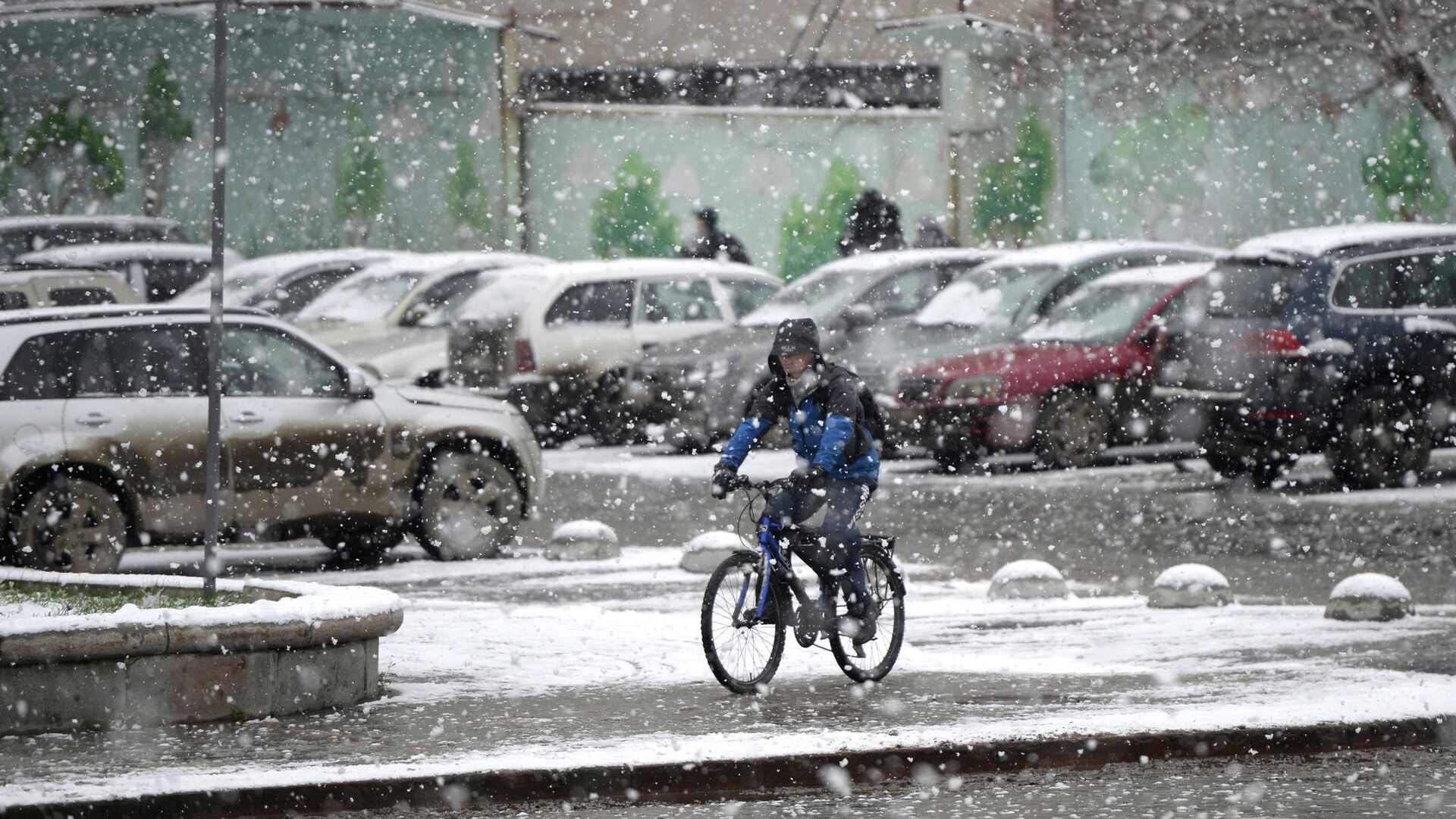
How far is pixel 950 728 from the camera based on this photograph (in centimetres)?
825

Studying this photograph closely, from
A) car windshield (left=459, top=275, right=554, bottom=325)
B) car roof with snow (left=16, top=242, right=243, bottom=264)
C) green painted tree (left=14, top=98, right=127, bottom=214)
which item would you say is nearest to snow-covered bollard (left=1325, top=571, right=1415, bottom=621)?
car windshield (left=459, top=275, right=554, bottom=325)

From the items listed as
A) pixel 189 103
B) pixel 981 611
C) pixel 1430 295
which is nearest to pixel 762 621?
pixel 981 611

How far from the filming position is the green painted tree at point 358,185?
33438 millimetres

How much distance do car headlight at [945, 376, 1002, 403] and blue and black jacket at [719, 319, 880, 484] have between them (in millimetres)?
9105

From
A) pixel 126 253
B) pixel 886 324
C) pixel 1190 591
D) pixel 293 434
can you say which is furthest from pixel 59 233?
pixel 1190 591

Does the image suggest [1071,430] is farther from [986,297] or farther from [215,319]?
[215,319]

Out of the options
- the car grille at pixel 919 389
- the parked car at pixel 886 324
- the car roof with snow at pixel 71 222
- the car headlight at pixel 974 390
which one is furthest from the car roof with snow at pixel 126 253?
the car headlight at pixel 974 390

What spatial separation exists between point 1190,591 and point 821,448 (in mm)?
3053

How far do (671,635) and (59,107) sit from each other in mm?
25088

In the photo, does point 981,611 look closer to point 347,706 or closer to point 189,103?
point 347,706

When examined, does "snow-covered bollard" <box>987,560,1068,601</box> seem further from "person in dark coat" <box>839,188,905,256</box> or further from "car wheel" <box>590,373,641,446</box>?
"person in dark coat" <box>839,188,905,256</box>

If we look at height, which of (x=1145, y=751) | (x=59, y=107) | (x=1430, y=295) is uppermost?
(x=59, y=107)

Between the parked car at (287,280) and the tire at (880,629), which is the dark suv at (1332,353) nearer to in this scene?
the tire at (880,629)

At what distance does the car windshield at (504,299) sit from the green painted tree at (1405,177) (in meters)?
12.2
